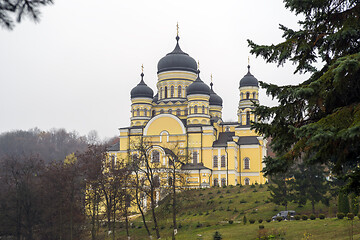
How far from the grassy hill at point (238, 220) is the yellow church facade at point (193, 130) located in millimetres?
7205

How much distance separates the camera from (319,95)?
8.35 m

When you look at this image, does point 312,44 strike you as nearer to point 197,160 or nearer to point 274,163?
point 274,163

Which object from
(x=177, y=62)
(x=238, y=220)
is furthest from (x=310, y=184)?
(x=177, y=62)

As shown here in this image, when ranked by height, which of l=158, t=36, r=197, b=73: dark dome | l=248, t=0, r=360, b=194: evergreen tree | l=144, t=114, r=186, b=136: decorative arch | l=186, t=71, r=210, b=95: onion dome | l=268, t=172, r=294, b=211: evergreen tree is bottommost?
l=268, t=172, r=294, b=211: evergreen tree

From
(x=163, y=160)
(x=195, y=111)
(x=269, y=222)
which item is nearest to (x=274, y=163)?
(x=269, y=222)

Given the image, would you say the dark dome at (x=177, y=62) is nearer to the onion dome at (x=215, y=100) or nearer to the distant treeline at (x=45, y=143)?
the onion dome at (x=215, y=100)

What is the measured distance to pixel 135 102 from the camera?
182 ft

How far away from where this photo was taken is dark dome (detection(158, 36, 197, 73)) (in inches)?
2228

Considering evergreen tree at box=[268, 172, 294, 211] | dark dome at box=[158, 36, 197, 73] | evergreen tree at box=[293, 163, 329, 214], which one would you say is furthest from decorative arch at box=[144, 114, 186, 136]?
evergreen tree at box=[293, 163, 329, 214]

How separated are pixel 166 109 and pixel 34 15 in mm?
51051

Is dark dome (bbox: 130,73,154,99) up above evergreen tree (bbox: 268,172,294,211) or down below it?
above

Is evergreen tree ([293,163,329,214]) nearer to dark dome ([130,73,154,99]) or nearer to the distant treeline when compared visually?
dark dome ([130,73,154,99])

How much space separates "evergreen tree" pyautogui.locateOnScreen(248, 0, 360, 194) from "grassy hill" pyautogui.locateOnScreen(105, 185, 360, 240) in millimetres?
13569

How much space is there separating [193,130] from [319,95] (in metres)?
42.5
